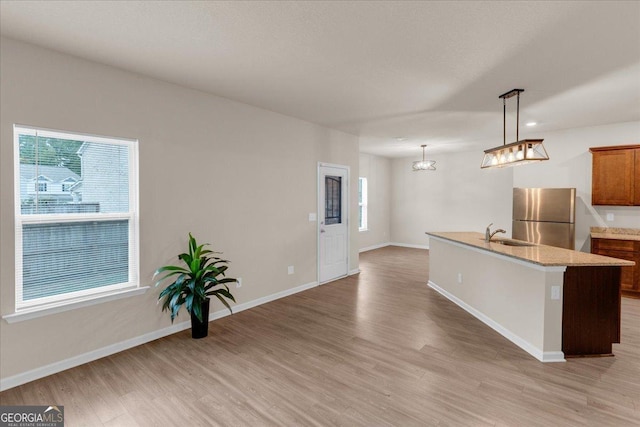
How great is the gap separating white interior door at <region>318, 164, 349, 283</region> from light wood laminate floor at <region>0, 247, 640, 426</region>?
183 cm

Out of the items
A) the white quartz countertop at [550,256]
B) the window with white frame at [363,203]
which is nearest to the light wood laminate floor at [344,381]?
the white quartz countertop at [550,256]

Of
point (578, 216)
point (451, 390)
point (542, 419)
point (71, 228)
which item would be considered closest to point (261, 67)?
point (71, 228)

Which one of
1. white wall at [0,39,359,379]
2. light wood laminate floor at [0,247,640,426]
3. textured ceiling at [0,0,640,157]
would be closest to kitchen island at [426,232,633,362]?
light wood laminate floor at [0,247,640,426]

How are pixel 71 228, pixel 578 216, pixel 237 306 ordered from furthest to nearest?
pixel 578 216
pixel 237 306
pixel 71 228

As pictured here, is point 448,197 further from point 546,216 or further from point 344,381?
point 344,381

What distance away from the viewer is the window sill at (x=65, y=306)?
249cm

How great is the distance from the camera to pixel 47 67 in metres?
2.64

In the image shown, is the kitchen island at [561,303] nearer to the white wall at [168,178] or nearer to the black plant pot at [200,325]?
the white wall at [168,178]

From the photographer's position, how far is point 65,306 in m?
2.71

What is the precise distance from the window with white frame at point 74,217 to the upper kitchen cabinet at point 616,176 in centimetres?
675

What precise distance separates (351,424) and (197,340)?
1949 mm

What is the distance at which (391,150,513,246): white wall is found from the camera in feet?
25.4

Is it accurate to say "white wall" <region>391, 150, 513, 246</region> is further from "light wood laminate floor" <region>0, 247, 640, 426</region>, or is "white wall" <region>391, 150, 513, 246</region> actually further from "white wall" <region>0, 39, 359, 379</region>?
"white wall" <region>0, 39, 359, 379</region>

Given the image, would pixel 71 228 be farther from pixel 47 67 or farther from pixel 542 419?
pixel 542 419
